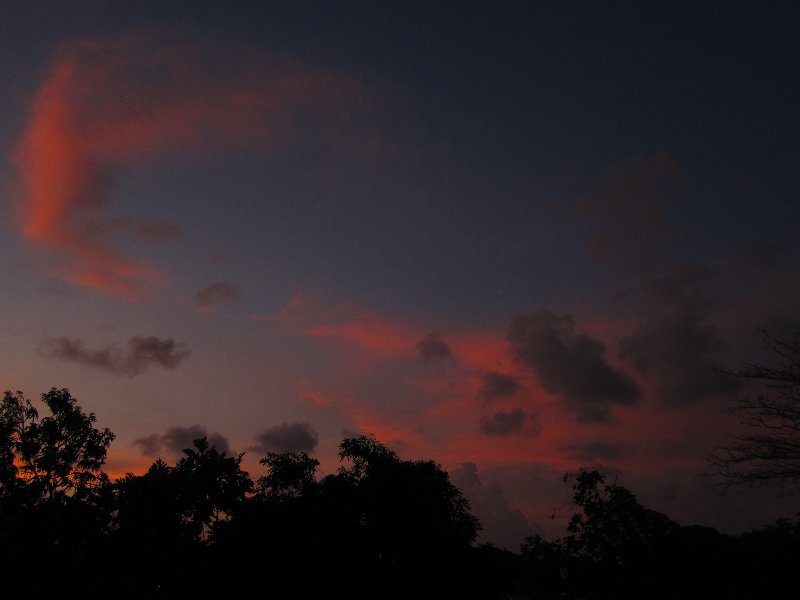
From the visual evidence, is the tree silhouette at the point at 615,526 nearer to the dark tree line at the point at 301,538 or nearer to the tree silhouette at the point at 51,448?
the dark tree line at the point at 301,538

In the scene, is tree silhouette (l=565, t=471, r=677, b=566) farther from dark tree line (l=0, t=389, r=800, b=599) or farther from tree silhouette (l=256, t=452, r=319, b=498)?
tree silhouette (l=256, t=452, r=319, b=498)

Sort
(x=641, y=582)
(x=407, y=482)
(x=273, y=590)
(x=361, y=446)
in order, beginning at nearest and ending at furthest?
(x=641, y=582), (x=273, y=590), (x=407, y=482), (x=361, y=446)

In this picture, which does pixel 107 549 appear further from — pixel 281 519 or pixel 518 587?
pixel 518 587

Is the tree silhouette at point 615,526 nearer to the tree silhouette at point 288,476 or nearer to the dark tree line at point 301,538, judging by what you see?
the dark tree line at point 301,538

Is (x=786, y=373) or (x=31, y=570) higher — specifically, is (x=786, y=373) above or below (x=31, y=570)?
above

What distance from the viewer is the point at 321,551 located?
33281 millimetres

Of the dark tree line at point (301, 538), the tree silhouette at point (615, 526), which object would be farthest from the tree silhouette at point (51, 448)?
the tree silhouette at point (615, 526)

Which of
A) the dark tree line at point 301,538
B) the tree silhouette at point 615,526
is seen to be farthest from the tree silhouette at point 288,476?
the tree silhouette at point 615,526

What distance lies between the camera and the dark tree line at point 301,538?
990 inches

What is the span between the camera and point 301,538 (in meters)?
33.4

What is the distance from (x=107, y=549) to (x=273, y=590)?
11983mm

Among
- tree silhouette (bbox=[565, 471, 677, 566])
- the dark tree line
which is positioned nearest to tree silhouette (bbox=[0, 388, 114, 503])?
the dark tree line

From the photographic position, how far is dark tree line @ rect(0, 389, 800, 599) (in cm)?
2515

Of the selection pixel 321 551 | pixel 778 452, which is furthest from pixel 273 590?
pixel 778 452
